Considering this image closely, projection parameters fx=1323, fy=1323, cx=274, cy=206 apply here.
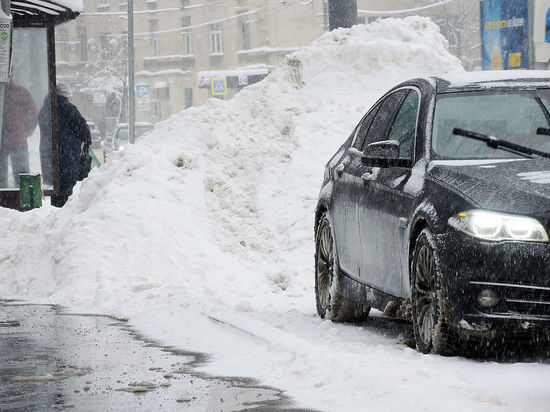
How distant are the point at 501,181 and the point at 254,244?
297 inches

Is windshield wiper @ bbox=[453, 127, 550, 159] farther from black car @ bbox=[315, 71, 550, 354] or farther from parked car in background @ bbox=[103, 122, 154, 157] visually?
parked car in background @ bbox=[103, 122, 154, 157]

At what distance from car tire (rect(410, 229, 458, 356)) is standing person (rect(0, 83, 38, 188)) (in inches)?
465

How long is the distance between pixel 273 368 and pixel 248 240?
722 centimetres

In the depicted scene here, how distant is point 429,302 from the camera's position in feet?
23.2

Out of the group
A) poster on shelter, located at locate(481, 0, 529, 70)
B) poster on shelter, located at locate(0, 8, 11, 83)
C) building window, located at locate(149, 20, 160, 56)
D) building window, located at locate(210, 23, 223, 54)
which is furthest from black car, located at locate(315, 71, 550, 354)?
building window, located at locate(149, 20, 160, 56)

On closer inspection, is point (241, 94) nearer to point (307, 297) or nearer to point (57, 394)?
point (307, 297)

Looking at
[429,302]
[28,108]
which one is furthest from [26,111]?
[429,302]

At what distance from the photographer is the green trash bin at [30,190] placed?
1783cm

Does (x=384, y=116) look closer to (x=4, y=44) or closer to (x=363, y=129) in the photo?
(x=363, y=129)

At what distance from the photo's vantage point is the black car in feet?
21.4

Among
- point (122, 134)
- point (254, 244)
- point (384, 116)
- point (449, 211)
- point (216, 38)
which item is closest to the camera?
point (449, 211)

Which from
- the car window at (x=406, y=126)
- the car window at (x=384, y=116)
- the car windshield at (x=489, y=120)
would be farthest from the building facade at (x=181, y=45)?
the car windshield at (x=489, y=120)

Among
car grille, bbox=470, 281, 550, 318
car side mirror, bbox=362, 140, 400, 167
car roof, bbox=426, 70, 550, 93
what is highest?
car roof, bbox=426, 70, 550, 93

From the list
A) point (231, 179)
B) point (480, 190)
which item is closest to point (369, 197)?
point (480, 190)
